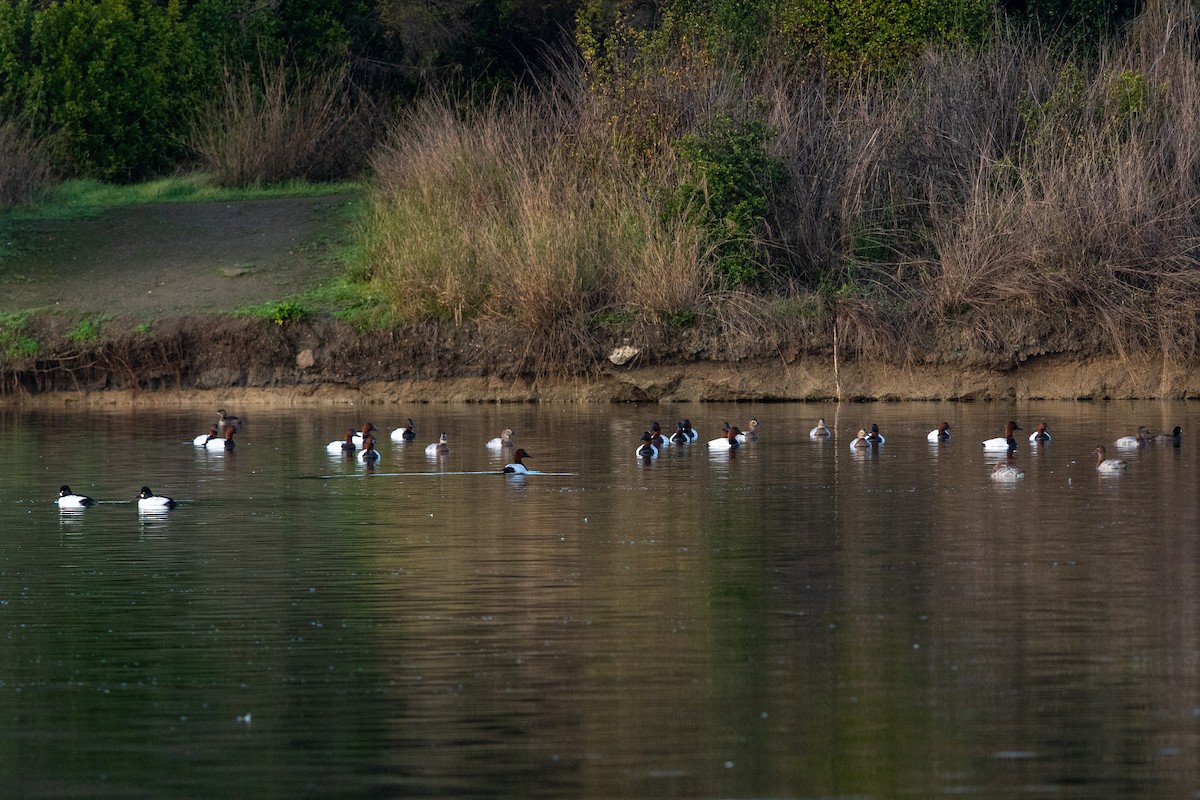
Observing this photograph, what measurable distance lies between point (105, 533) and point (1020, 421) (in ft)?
47.7

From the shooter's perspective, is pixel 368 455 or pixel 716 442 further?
pixel 716 442

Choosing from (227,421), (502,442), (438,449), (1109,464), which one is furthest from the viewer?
(227,421)

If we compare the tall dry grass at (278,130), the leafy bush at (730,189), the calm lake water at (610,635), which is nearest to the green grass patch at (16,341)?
the tall dry grass at (278,130)

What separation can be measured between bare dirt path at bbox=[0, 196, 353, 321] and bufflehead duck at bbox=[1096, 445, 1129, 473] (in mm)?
17138

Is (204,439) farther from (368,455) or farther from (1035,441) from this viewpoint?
(1035,441)

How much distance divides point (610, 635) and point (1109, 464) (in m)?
10.4

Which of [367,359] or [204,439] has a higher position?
[367,359]

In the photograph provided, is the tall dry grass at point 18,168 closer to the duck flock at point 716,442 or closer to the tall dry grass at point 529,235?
the tall dry grass at point 529,235

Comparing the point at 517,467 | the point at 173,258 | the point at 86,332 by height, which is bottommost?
the point at 517,467

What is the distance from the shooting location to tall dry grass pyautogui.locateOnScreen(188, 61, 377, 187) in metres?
41.2

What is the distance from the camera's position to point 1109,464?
20.8 meters

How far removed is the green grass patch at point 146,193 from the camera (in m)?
38.9

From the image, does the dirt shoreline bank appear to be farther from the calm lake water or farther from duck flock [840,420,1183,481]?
the calm lake water

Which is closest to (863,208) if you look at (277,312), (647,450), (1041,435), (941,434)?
(941,434)
